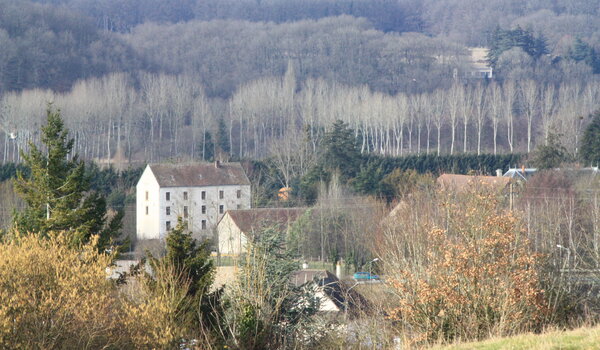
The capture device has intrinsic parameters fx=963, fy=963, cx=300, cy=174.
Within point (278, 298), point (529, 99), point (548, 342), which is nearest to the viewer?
point (548, 342)

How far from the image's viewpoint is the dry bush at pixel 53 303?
57.3 ft

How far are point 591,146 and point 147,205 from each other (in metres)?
29.1

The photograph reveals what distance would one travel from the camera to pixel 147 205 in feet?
199

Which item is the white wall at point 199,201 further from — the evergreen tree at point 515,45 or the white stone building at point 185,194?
the evergreen tree at point 515,45

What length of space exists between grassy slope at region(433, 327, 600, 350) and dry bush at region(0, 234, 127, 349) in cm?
697

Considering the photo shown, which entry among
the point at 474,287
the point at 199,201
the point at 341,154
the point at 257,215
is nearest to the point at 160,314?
the point at 474,287

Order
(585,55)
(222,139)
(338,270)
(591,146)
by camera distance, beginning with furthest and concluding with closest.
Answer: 1. (585,55)
2. (222,139)
3. (591,146)
4. (338,270)

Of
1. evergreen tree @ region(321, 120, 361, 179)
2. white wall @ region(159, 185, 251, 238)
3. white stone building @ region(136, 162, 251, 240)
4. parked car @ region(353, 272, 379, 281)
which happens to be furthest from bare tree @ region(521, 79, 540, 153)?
parked car @ region(353, 272, 379, 281)

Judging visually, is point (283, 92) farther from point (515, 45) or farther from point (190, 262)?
point (190, 262)

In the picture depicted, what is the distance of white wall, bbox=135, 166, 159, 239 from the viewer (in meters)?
59.7

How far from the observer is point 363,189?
192 feet

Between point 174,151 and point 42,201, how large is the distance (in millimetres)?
64975

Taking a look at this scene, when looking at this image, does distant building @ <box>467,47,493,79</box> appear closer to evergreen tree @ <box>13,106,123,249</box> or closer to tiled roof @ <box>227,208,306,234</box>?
tiled roof @ <box>227,208,306,234</box>

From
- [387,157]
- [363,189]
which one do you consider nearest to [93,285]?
[363,189]
